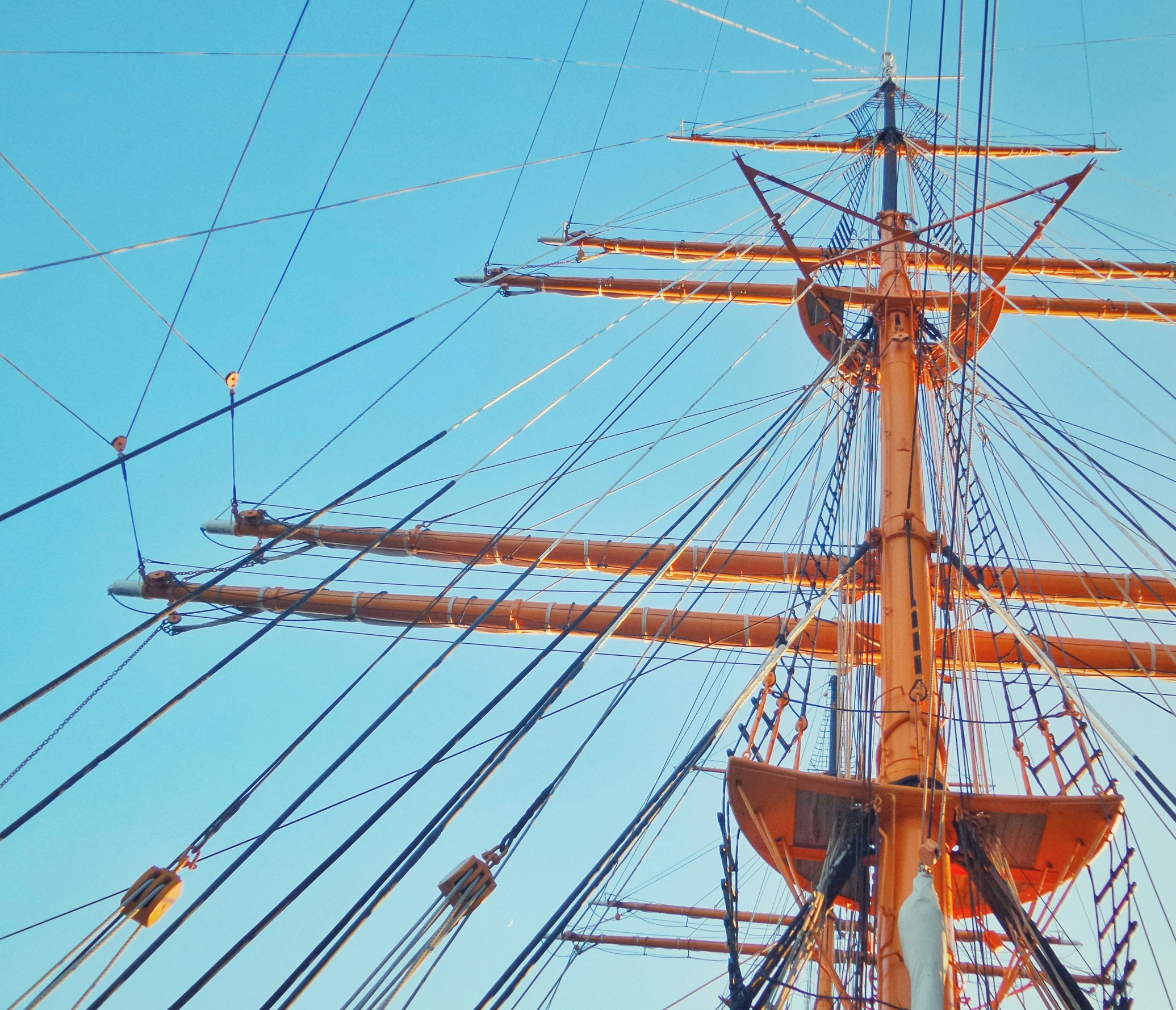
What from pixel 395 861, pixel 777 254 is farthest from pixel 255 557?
pixel 777 254

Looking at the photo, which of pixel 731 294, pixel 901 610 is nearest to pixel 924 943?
pixel 901 610

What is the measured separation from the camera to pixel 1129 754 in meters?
5.33

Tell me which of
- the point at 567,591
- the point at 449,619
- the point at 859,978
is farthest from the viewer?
the point at 449,619

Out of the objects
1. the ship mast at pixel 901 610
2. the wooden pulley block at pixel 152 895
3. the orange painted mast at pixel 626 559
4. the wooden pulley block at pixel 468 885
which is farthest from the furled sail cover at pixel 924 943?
the orange painted mast at pixel 626 559

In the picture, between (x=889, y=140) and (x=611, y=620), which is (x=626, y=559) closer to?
(x=611, y=620)

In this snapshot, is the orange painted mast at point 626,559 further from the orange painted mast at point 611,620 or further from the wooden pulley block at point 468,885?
the wooden pulley block at point 468,885

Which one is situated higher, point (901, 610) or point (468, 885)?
point (901, 610)

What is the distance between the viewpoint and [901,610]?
21.8 ft

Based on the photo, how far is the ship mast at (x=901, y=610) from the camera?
5.53m

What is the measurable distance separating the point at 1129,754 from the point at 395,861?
3477mm

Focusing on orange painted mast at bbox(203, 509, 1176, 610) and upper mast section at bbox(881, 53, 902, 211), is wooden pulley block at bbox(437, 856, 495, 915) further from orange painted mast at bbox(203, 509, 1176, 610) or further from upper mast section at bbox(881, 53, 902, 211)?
upper mast section at bbox(881, 53, 902, 211)

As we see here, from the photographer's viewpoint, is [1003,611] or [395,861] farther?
[1003,611]

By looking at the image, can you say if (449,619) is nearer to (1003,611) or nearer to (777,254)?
(777,254)

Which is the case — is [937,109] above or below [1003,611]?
below
